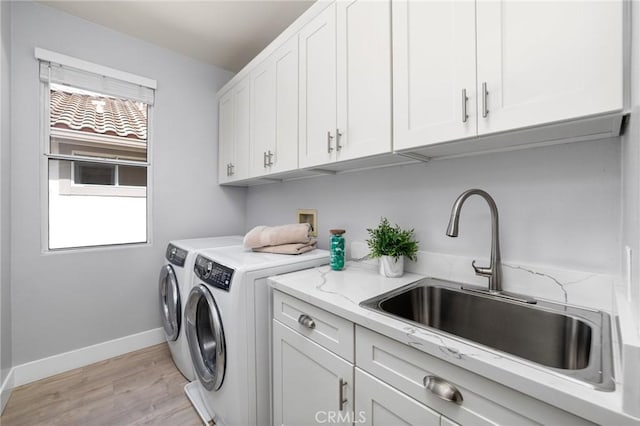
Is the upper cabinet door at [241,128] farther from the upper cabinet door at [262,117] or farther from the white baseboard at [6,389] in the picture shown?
the white baseboard at [6,389]

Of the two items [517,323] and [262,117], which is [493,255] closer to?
[517,323]

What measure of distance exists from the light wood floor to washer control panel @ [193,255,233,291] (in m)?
0.85

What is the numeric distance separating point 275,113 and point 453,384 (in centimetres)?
176

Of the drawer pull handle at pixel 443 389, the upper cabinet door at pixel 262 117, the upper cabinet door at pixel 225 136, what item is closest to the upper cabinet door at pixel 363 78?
the upper cabinet door at pixel 262 117

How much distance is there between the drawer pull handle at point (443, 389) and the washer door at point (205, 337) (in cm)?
→ 101

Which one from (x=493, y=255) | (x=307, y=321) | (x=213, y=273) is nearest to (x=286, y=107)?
(x=213, y=273)

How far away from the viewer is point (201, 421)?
62.4 inches

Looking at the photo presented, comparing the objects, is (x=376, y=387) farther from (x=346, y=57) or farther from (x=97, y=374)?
(x=97, y=374)

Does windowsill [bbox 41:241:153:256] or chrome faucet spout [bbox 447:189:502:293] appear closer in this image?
chrome faucet spout [bbox 447:189:502:293]

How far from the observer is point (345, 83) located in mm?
1395

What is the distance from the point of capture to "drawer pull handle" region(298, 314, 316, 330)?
3.67 ft

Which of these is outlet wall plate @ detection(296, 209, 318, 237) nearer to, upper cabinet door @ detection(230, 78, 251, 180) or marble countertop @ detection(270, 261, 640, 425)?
upper cabinet door @ detection(230, 78, 251, 180)

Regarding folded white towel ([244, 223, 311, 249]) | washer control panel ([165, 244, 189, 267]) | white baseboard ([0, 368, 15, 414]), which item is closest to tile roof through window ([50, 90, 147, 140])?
washer control panel ([165, 244, 189, 267])

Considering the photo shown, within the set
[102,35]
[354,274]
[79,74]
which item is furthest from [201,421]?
[102,35]
